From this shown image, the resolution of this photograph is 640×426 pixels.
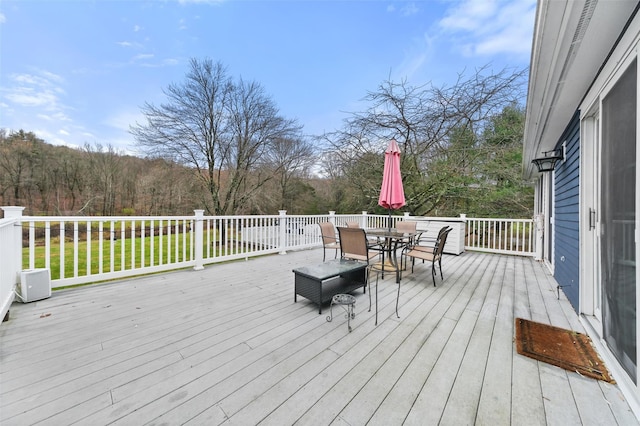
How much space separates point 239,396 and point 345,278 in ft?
7.18

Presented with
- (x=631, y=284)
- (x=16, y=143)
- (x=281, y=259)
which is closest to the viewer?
(x=631, y=284)

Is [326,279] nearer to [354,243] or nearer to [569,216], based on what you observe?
[354,243]

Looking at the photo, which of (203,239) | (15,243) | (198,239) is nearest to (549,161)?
(198,239)

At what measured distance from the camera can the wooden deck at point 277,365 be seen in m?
1.35

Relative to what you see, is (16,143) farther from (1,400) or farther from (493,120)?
(493,120)

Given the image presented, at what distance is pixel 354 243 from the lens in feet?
12.9

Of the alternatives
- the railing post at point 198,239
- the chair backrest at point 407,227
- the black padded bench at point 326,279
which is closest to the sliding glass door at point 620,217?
the black padded bench at point 326,279

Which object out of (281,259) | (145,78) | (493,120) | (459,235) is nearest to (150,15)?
(145,78)

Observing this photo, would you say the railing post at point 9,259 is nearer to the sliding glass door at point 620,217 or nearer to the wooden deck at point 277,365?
the wooden deck at point 277,365

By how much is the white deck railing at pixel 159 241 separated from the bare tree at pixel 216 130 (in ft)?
11.2

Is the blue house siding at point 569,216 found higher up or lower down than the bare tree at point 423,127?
lower down

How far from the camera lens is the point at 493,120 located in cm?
900

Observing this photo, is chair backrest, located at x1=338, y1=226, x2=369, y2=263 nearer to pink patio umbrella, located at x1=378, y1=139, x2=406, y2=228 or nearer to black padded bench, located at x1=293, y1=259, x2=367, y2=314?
black padded bench, located at x1=293, y1=259, x2=367, y2=314

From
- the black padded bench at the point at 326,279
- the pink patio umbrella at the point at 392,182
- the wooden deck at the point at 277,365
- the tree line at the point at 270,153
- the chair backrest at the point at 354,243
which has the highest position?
the tree line at the point at 270,153
